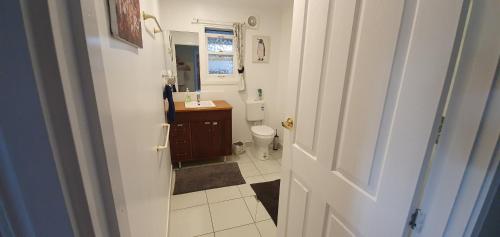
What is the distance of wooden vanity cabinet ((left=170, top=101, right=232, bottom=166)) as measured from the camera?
2646 mm

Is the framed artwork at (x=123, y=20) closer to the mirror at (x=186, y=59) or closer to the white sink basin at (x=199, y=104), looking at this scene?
the white sink basin at (x=199, y=104)

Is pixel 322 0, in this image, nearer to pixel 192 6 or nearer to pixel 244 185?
pixel 244 185

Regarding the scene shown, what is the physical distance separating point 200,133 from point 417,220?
2431 millimetres

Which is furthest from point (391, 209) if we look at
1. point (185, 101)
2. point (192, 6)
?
point (192, 6)

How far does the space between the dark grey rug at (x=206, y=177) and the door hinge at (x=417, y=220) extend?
2.00 m

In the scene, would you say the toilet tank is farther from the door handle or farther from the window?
the door handle

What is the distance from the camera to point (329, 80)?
0.92 m

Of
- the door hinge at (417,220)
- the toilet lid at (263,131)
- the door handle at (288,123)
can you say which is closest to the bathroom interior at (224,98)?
the toilet lid at (263,131)

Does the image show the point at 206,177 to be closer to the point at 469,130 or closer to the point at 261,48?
the point at 261,48

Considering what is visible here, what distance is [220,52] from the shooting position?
121 inches

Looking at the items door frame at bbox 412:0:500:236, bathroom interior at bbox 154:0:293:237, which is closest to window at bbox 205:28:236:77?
bathroom interior at bbox 154:0:293:237

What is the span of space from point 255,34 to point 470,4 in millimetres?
2870

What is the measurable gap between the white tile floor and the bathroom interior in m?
0.01

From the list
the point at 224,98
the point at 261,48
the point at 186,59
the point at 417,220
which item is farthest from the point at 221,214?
the point at 261,48
